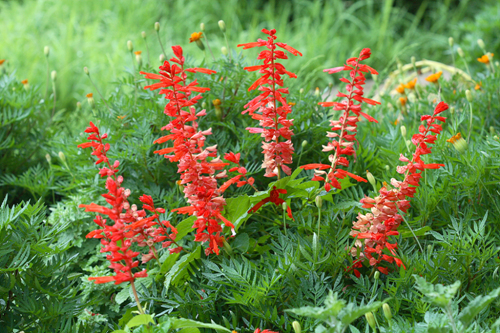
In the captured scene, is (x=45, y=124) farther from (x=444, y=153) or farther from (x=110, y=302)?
(x=444, y=153)

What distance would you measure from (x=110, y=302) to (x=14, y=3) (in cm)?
500

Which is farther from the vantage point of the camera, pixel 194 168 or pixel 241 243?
pixel 241 243

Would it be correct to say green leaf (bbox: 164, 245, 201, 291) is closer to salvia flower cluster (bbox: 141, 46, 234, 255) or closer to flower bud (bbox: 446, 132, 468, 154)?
salvia flower cluster (bbox: 141, 46, 234, 255)

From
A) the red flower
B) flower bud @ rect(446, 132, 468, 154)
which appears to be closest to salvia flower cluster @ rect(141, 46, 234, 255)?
the red flower

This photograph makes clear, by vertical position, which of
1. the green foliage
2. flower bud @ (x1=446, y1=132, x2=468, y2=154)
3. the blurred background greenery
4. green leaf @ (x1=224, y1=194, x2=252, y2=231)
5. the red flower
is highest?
the red flower

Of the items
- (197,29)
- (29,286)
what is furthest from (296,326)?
(197,29)

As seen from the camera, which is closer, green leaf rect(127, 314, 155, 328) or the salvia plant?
green leaf rect(127, 314, 155, 328)

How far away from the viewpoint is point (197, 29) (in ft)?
16.3

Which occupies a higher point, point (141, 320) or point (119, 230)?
point (119, 230)

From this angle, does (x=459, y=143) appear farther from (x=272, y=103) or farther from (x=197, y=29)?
(x=197, y=29)

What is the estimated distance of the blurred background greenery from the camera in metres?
3.88

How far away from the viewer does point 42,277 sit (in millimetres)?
1028

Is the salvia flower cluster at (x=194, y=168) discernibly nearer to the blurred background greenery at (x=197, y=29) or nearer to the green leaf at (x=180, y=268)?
the green leaf at (x=180, y=268)

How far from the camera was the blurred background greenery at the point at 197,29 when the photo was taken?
12.7ft
